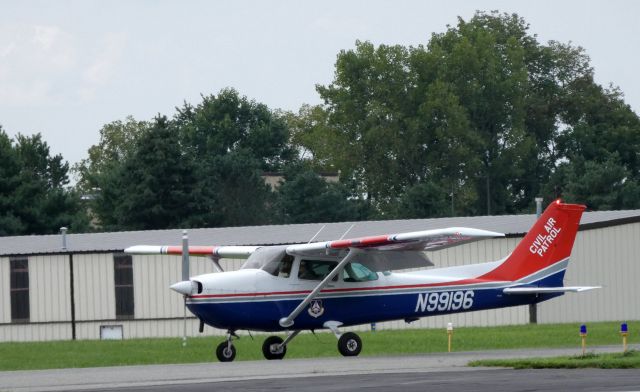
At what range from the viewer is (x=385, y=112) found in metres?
97.8

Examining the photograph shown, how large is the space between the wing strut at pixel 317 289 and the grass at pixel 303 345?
2.36m

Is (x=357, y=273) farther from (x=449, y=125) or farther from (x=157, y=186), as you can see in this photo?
(x=449, y=125)

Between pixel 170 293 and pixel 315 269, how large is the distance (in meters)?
15.3

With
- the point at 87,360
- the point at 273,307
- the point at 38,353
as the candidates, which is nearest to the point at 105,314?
the point at 38,353

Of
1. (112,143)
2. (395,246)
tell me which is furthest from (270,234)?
(112,143)

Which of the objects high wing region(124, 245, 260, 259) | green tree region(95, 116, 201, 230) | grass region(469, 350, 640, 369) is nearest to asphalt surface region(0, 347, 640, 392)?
grass region(469, 350, 640, 369)

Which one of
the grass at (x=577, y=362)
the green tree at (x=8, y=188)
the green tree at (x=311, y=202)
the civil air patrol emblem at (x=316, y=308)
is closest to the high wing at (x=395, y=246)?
the civil air patrol emblem at (x=316, y=308)

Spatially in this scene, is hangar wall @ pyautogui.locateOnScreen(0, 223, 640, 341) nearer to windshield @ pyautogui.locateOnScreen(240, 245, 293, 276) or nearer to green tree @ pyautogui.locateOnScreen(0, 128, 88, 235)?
windshield @ pyautogui.locateOnScreen(240, 245, 293, 276)

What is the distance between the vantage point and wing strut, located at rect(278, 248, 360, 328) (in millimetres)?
24984

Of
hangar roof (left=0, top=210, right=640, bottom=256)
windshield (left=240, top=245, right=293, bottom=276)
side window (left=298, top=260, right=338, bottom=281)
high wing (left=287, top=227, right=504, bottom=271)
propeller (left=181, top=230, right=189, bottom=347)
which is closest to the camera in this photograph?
high wing (left=287, top=227, right=504, bottom=271)

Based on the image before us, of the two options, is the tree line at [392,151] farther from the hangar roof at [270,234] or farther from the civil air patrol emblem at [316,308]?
the civil air patrol emblem at [316,308]

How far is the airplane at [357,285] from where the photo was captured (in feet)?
81.1

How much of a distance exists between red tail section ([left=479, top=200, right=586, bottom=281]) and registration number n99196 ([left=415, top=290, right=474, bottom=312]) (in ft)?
1.79

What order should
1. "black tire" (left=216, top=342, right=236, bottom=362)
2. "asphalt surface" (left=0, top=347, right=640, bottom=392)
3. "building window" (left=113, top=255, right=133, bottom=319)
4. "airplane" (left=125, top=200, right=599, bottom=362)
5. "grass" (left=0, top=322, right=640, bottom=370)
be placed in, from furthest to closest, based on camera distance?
"building window" (left=113, top=255, right=133, bottom=319), "grass" (left=0, top=322, right=640, bottom=370), "black tire" (left=216, top=342, right=236, bottom=362), "airplane" (left=125, top=200, right=599, bottom=362), "asphalt surface" (left=0, top=347, right=640, bottom=392)
